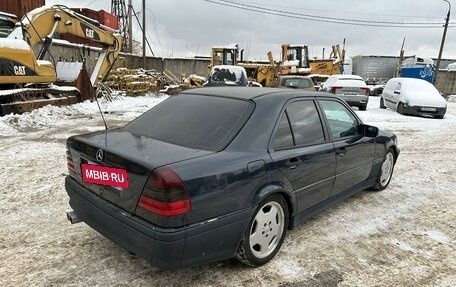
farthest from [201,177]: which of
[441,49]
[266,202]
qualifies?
[441,49]

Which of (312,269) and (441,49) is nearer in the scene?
(312,269)

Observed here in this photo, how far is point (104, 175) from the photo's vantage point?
2559 mm

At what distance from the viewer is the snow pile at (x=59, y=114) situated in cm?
837

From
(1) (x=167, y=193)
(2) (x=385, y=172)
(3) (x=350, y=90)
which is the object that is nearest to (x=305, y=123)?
(1) (x=167, y=193)

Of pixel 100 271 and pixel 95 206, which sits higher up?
pixel 95 206

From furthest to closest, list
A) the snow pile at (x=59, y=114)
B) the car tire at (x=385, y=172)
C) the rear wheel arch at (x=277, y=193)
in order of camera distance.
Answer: the snow pile at (x=59, y=114) < the car tire at (x=385, y=172) < the rear wheel arch at (x=277, y=193)

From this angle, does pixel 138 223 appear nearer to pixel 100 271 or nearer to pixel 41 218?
pixel 100 271

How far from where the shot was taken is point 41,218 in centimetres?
359

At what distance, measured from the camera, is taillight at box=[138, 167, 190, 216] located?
7.14 ft

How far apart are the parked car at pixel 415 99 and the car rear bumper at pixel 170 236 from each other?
13.1m

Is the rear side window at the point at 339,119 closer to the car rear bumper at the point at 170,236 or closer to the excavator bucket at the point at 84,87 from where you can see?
the car rear bumper at the point at 170,236

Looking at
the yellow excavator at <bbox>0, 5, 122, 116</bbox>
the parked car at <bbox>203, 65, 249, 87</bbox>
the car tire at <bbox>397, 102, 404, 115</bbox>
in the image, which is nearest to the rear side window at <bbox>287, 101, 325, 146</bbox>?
the yellow excavator at <bbox>0, 5, 122, 116</bbox>

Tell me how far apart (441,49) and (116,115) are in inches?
997

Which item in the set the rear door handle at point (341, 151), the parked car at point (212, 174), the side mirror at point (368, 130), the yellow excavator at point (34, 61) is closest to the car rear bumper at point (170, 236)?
the parked car at point (212, 174)
